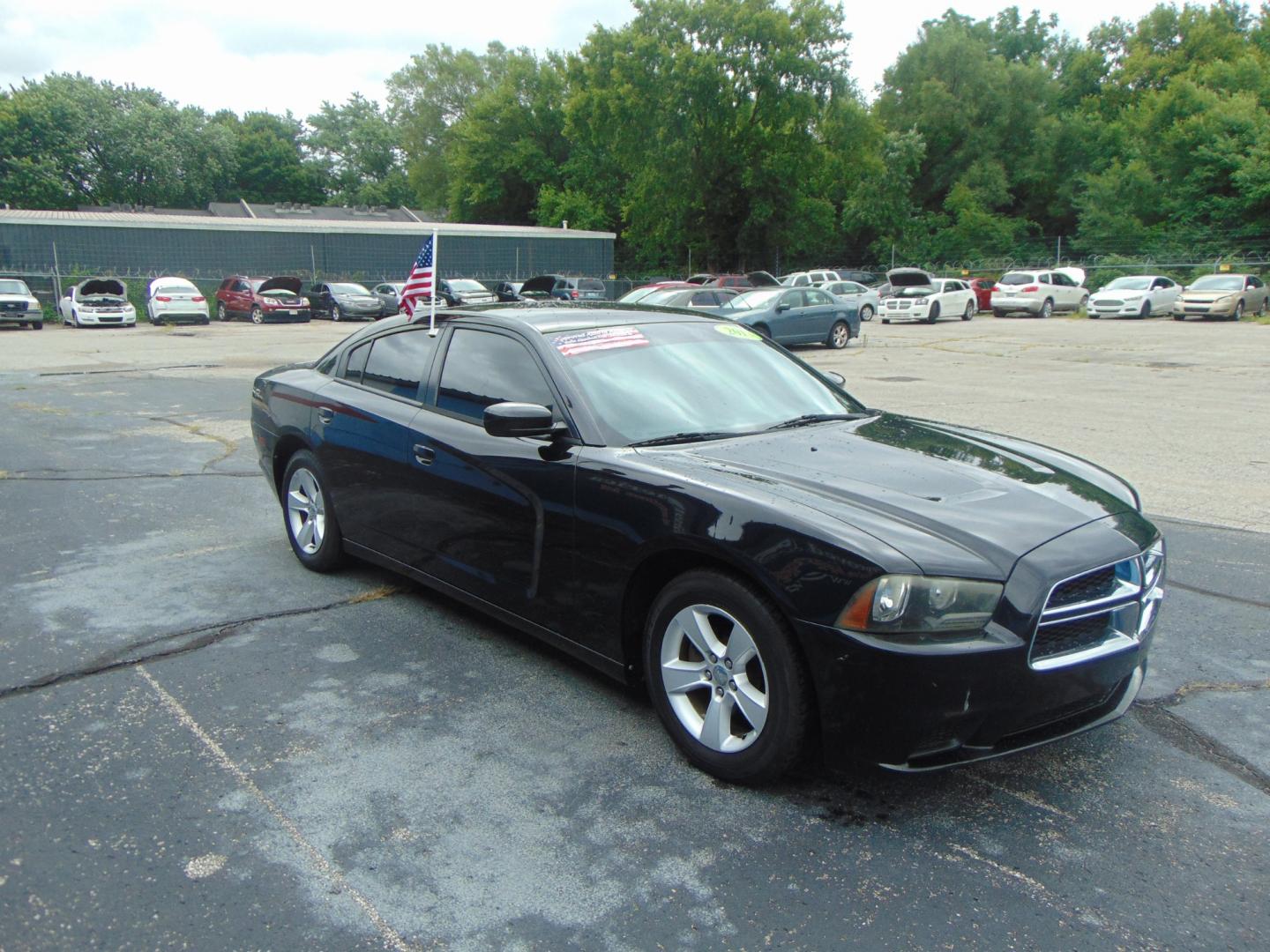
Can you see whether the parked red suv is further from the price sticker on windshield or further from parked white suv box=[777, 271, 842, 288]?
the price sticker on windshield

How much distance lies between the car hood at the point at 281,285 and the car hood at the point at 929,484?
112ft

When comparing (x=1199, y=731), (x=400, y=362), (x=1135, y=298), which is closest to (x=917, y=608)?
(x=1199, y=731)

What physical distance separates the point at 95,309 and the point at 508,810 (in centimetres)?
3341

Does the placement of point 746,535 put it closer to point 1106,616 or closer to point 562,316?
point 1106,616

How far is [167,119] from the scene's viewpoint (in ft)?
240

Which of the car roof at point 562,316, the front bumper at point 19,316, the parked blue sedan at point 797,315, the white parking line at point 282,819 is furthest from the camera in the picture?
the front bumper at point 19,316

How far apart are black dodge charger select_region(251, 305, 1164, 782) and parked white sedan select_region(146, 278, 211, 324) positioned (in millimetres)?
30850

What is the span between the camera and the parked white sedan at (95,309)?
1247 inches

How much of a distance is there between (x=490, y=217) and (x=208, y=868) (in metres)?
61.3

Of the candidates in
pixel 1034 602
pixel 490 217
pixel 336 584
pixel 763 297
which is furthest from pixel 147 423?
pixel 490 217

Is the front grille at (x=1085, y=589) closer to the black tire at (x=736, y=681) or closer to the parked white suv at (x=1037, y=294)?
the black tire at (x=736, y=681)

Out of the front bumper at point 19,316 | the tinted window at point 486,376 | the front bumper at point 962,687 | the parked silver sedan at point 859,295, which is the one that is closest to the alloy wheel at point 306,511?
the tinted window at point 486,376

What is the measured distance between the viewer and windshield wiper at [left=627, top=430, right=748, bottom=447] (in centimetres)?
388

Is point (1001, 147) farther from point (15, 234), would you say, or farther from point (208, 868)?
point (208, 868)
